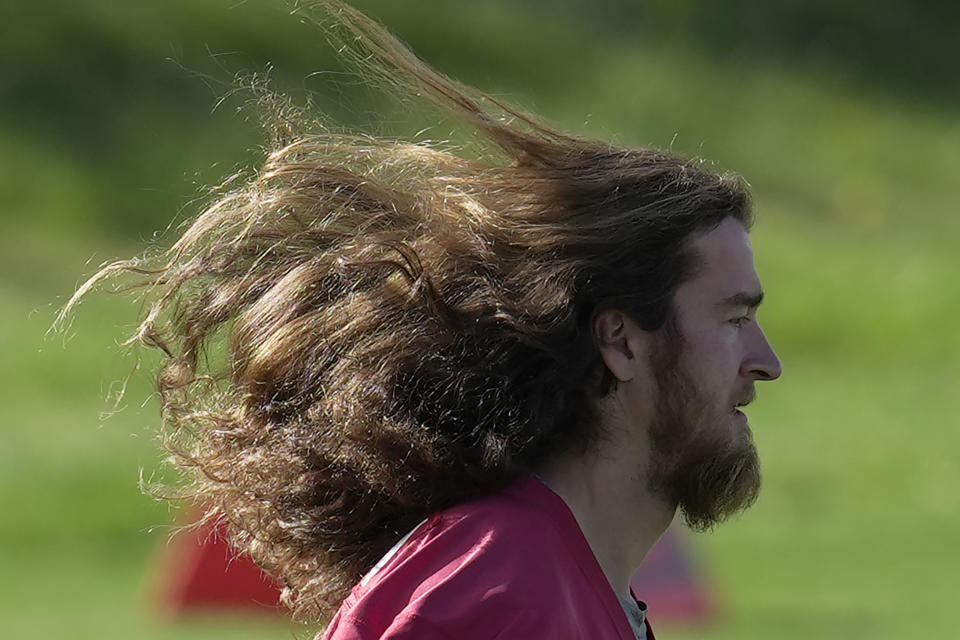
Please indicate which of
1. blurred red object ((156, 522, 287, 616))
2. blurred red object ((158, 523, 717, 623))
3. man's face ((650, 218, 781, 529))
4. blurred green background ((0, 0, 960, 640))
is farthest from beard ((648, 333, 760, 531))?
blurred red object ((156, 522, 287, 616))

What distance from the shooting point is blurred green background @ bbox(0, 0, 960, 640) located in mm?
12633

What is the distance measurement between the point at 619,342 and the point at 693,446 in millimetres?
220

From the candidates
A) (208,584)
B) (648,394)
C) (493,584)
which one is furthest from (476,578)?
(208,584)

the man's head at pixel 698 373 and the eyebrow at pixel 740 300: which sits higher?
the eyebrow at pixel 740 300

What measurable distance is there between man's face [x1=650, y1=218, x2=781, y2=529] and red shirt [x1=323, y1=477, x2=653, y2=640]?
254mm

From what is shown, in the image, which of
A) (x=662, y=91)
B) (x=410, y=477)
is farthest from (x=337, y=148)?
(x=662, y=91)

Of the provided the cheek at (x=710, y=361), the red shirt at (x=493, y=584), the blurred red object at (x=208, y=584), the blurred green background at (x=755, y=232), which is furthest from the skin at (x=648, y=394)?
the blurred red object at (x=208, y=584)

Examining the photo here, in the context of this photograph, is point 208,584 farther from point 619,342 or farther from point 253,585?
point 619,342

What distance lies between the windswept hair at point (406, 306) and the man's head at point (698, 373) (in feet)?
0.11

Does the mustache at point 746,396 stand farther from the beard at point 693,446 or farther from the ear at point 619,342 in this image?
the ear at point 619,342

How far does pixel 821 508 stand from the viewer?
15.4 meters

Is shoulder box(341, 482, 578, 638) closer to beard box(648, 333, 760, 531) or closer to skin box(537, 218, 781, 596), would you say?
skin box(537, 218, 781, 596)

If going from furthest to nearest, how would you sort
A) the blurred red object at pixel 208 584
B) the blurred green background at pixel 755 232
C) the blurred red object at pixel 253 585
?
the blurred green background at pixel 755 232
the blurred red object at pixel 208 584
the blurred red object at pixel 253 585

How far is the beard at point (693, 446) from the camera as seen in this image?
316cm
